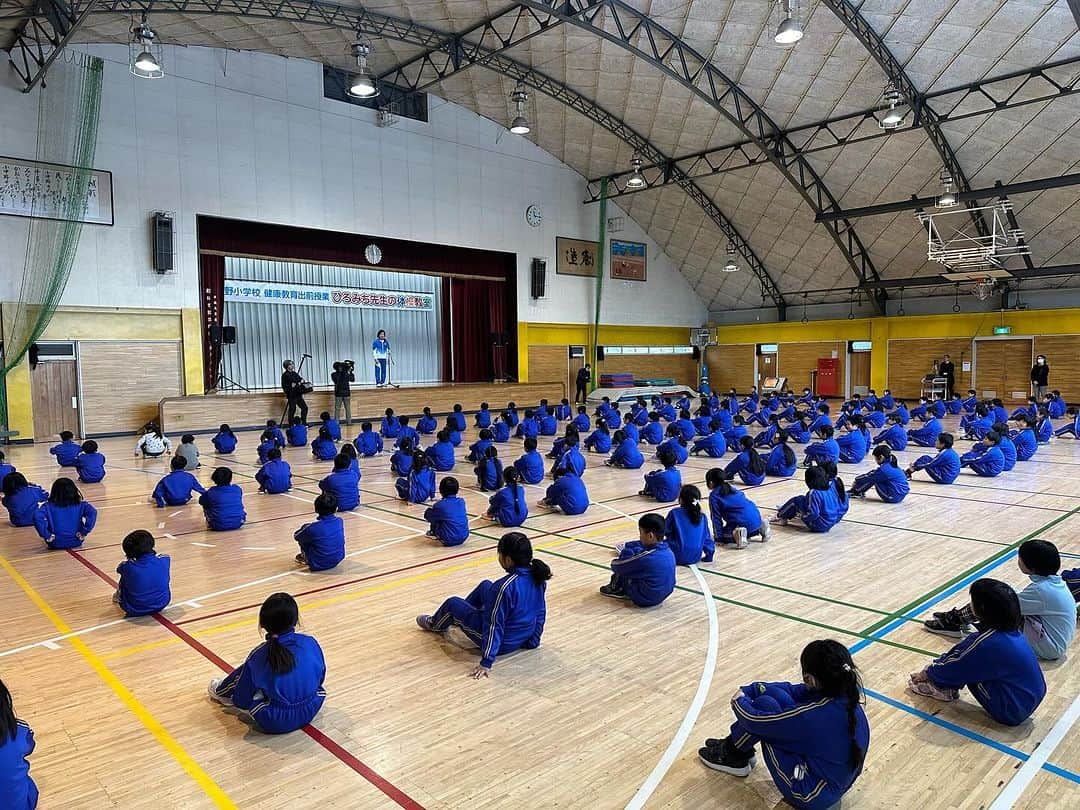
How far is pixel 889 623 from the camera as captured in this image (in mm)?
5387

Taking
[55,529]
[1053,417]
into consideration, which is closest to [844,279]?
[1053,417]

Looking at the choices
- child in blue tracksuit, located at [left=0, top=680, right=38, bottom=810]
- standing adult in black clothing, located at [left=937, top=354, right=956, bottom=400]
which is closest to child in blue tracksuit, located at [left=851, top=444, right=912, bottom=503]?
child in blue tracksuit, located at [left=0, top=680, right=38, bottom=810]

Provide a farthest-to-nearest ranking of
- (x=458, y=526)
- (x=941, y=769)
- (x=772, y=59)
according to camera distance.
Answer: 1. (x=772, y=59)
2. (x=458, y=526)
3. (x=941, y=769)

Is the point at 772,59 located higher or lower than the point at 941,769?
higher

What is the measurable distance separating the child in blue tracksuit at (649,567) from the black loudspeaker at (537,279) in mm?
22821

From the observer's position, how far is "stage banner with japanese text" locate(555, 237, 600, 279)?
28984 mm

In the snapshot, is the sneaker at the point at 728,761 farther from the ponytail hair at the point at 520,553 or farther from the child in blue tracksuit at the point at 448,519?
the child in blue tracksuit at the point at 448,519

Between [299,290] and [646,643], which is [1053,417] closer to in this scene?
[646,643]

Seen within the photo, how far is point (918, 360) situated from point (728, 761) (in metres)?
30.7

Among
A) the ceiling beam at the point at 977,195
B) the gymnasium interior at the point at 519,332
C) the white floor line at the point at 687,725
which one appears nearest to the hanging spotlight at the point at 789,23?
the gymnasium interior at the point at 519,332

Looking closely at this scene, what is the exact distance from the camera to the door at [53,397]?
1780 cm

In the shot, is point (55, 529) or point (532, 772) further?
point (55, 529)

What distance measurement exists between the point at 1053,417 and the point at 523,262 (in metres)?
18.1

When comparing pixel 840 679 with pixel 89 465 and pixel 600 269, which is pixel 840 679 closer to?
pixel 89 465
